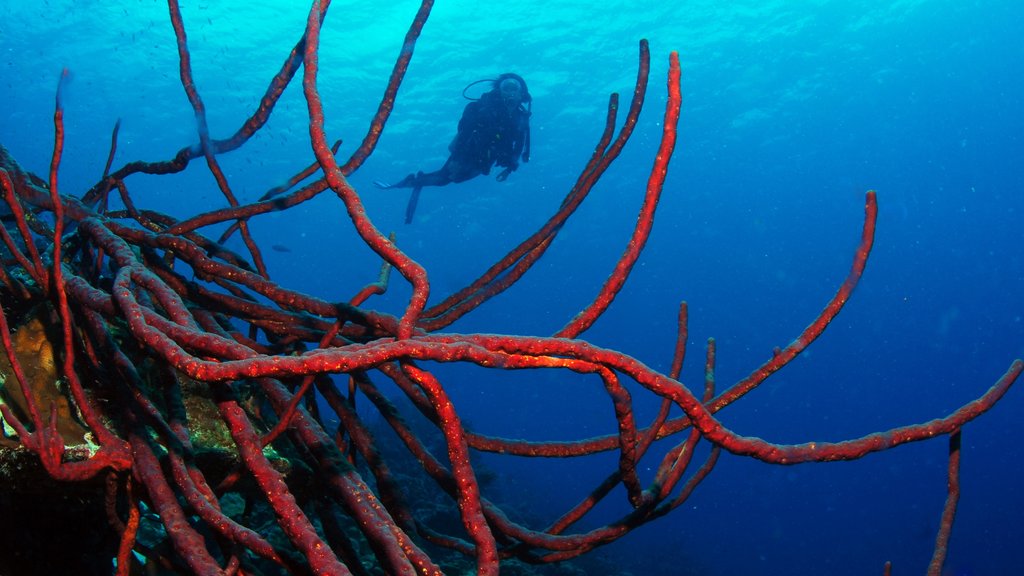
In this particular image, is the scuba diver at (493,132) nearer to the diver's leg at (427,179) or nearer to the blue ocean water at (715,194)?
the diver's leg at (427,179)

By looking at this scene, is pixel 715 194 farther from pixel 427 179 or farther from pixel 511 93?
pixel 511 93

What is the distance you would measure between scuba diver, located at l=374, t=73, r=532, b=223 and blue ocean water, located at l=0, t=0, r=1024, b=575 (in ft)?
35.4

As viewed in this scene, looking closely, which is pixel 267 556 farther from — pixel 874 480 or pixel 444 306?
pixel 874 480

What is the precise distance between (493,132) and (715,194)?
39448 millimetres

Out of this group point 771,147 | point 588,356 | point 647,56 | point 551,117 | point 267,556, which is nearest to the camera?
point 588,356

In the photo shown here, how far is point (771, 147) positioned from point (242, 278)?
4294cm

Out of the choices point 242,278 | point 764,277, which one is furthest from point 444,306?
point 764,277

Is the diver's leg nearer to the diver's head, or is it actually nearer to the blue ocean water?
the diver's head

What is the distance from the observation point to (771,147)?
128 feet

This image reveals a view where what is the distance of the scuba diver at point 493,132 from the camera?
10686 mm

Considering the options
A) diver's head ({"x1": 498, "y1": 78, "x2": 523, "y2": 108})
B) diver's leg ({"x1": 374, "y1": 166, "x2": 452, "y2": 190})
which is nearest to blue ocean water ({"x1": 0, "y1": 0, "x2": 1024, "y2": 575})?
diver's leg ({"x1": 374, "y1": 166, "x2": 452, "y2": 190})

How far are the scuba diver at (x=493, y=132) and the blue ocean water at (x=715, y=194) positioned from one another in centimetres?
1080

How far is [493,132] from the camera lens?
11.0 m

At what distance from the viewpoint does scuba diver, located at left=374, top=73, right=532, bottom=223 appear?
10686mm
